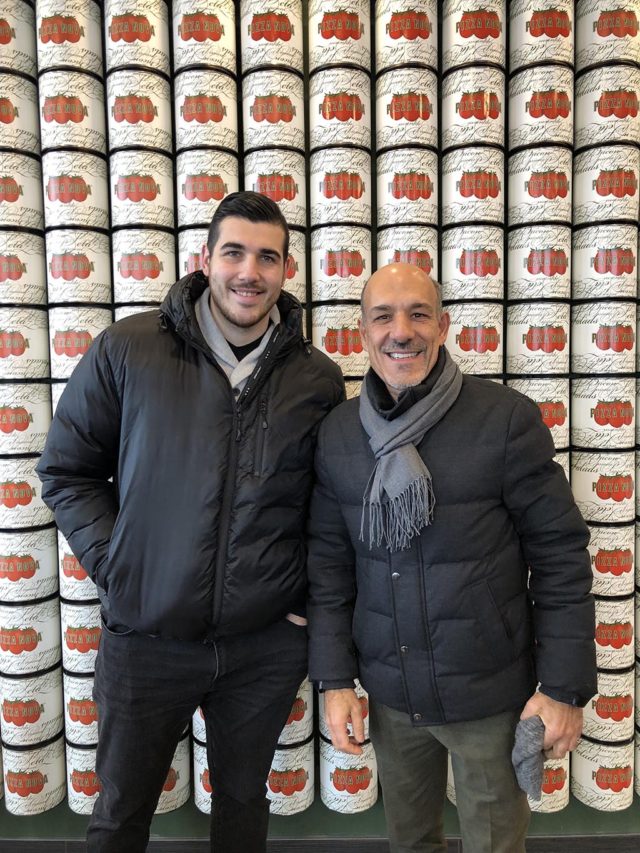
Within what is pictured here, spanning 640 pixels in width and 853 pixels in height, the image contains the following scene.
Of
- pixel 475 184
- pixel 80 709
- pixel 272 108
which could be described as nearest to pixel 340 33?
pixel 272 108

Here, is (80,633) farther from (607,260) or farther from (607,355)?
(607,260)

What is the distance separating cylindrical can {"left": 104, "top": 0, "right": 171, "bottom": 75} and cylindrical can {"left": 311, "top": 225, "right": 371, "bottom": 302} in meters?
0.72

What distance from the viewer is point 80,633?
1.80 metres

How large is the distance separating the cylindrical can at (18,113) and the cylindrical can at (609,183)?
1700 mm

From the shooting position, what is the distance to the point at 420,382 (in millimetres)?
1172

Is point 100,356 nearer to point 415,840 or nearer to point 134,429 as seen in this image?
point 134,429

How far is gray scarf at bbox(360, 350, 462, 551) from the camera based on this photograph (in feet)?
3.58

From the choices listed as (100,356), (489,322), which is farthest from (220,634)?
(489,322)

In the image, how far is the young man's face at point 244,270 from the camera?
1281 millimetres

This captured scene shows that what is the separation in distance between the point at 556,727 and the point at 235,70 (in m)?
1.94

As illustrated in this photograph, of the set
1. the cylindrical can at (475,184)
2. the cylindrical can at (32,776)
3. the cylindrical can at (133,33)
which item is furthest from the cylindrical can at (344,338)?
the cylindrical can at (32,776)

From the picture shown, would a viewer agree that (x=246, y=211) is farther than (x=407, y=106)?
No

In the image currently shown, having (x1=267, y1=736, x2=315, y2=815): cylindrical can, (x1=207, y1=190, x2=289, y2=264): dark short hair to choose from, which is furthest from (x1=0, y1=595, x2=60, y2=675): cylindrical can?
(x1=207, y1=190, x2=289, y2=264): dark short hair

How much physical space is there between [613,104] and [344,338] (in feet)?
3.53
